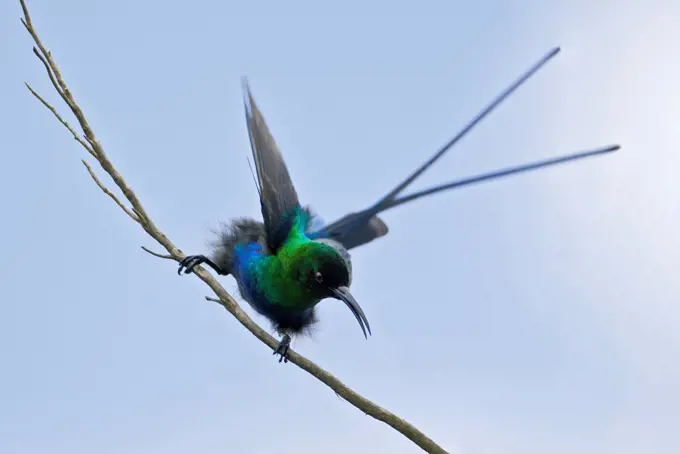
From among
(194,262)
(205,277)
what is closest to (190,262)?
(194,262)

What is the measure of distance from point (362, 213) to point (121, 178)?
1413mm

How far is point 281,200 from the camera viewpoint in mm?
5418

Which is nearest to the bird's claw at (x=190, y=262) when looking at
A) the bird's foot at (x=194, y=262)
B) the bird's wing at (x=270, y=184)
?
the bird's foot at (x=194, y=262)

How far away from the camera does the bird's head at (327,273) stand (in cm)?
468

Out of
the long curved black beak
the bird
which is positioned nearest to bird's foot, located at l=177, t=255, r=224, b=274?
the bird

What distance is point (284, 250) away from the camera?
203 inches

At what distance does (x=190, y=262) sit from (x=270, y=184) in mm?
722

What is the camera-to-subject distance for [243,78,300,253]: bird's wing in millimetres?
5289

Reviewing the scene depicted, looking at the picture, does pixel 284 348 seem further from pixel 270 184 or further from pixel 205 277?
pixel 270 184

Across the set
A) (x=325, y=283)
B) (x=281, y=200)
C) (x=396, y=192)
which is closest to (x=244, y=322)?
(x=325, y=283)

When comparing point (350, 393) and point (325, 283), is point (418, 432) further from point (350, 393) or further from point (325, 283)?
point (325, 283)

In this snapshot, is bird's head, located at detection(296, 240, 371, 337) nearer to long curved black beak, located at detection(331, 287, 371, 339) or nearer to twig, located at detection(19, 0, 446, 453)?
long curved black beak, located at detection(331, 287, 371, 339)

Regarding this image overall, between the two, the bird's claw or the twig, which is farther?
the bird's claw

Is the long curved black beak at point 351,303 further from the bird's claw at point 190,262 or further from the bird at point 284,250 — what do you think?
the bird's claw at point 190,262
